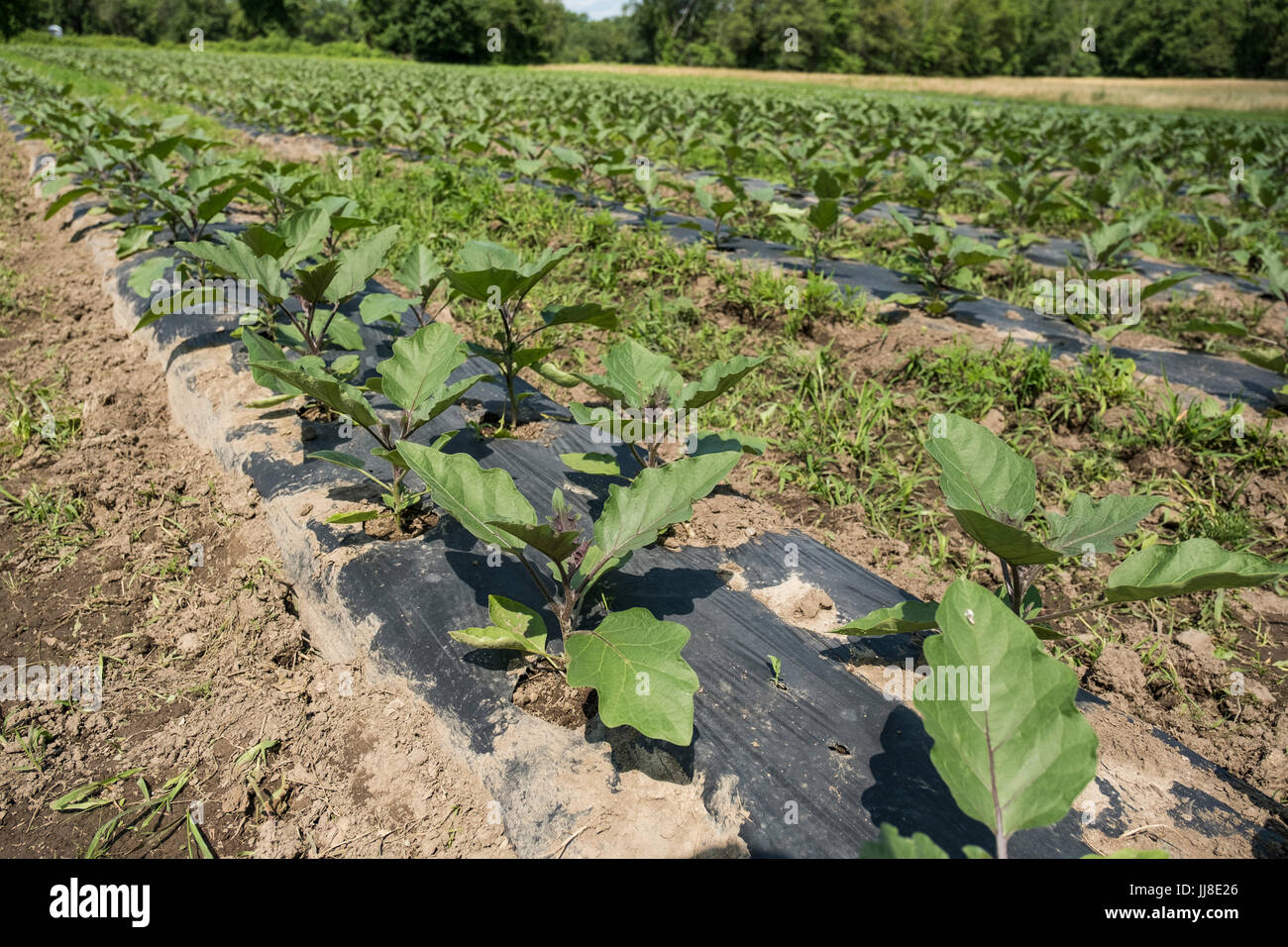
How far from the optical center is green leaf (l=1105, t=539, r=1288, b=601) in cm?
112

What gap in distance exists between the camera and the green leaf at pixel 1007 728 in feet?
3.04

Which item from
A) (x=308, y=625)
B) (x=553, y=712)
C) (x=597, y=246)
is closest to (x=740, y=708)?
(x=553, y=712)

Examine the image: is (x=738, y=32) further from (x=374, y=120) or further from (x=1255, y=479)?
(x=1255, y=479)

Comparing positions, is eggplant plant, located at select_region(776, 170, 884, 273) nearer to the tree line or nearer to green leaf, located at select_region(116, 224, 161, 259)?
green leaf, located at select_region(116, 224, 161, 259)

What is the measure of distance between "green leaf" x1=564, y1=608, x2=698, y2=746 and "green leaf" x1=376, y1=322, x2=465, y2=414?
898 mm

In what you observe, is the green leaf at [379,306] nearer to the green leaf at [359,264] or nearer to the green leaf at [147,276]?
the green leaf at [359,264]

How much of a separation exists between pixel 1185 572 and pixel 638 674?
1000mm

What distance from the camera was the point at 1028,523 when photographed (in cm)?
246

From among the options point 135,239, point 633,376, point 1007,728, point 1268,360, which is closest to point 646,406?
point 633,376

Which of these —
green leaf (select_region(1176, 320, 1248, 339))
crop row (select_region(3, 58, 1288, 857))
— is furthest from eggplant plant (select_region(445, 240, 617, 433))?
green leaf (select_region(1176, 320, 1248, 339))

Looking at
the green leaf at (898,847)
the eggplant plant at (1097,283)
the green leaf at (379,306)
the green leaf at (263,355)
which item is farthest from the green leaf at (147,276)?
the eggplant plant at (1097,283)

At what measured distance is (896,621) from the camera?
4.16 ft

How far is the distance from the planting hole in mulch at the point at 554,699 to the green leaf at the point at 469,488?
28 centimetres
